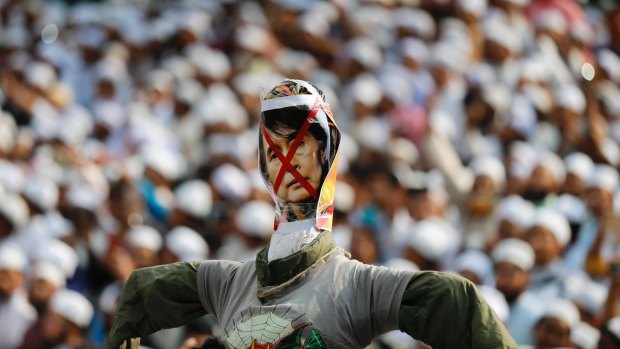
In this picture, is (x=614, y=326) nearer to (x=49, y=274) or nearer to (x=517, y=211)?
(x=517, y=211)

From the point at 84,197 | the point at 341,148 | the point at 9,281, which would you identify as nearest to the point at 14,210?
the point at 84,197

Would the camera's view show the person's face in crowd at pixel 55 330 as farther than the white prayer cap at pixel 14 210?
No

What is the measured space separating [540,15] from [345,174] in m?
Answer: 2.71

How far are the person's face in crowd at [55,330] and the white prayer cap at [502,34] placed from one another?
13.7ft

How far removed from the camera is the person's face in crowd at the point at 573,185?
7785 mm

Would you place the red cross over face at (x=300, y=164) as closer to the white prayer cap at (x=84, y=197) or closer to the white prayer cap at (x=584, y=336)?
the white prayer cap at (x=584, y=336)

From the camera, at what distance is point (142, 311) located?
3.83 metres

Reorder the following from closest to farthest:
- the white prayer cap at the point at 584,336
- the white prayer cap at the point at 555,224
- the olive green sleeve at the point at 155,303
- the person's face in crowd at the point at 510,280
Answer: the olive green sleeve at the point at 155,303
the white prayer cap at the point at 584,336
the person's face in crowd at the point at 510,280
the white prayer cap at the point at 555,224

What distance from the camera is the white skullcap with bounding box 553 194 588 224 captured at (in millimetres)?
7562

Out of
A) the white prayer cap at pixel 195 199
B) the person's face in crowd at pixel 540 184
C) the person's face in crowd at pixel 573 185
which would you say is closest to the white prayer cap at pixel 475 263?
the person's face in crowd at pixel 540 184

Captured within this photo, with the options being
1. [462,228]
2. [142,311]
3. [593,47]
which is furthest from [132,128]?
[142,311]

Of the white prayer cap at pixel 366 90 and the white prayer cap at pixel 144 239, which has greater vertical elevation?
the white prayer cap at pixel 366 90

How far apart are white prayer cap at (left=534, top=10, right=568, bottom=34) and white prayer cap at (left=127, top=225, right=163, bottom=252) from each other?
387cm

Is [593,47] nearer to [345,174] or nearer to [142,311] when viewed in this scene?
[345,174]
